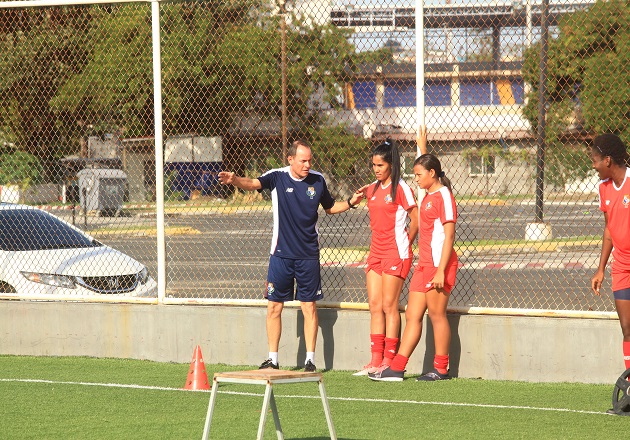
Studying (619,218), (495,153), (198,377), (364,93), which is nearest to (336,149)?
(364,93)

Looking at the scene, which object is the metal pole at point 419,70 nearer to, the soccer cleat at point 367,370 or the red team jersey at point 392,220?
the red team jersey at point 392,220

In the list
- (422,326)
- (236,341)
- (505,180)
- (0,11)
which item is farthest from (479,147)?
(0,11)

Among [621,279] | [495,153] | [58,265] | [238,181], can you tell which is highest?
[495,153]

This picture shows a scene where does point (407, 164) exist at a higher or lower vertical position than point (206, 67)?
lower

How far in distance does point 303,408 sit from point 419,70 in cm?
334

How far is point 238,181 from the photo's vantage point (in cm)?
938

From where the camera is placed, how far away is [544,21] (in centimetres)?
915

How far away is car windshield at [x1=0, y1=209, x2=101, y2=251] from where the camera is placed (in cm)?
1206

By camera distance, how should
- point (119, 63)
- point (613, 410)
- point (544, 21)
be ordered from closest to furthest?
1. point (613, 410)
2. point (544, 21)
3. point (119, 63)

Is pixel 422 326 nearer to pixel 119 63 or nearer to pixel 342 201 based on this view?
pixel 342 201

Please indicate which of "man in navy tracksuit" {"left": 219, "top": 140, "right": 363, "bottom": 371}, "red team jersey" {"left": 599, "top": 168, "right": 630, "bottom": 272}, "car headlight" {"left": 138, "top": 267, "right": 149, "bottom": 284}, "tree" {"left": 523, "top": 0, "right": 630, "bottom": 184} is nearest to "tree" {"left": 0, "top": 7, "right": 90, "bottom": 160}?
"car headlight" {"left": 138, "top": 267, "right": 149, "bottom": 284}

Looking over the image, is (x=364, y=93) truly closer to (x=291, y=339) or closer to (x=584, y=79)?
(x=584, y=79)

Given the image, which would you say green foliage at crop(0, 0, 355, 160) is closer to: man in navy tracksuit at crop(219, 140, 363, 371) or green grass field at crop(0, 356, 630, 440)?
man in navy tracksuit at crop(219, 140, 363, 371)

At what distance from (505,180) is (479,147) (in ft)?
1.44
